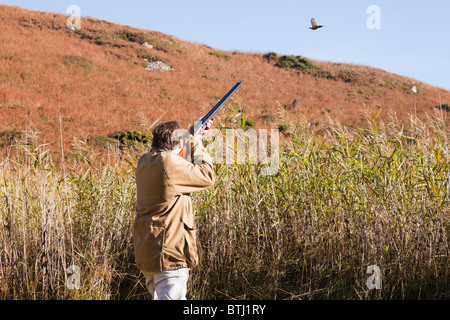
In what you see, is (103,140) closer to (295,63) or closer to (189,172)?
(189,172)

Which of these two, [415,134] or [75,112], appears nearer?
[415,134]

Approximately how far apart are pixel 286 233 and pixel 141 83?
25.3 m

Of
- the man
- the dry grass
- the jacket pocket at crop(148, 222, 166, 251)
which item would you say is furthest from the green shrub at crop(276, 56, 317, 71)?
the jacket pocket at crop(148, 222, 166, 251)

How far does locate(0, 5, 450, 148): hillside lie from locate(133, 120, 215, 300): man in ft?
43.8

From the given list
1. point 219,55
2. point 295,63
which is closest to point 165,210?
point 219,55

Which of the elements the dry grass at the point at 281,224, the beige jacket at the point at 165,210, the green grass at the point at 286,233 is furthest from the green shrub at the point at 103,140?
the beige jacket at the point at 165,210

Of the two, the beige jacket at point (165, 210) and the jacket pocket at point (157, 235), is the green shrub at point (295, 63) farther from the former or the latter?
the jacket pocket at point (157, 235)

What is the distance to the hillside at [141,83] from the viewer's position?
1956cm

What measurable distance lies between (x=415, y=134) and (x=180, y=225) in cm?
257

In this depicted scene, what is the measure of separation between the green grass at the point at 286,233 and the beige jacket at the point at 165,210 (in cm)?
91

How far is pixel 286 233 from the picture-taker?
11.0 feet
